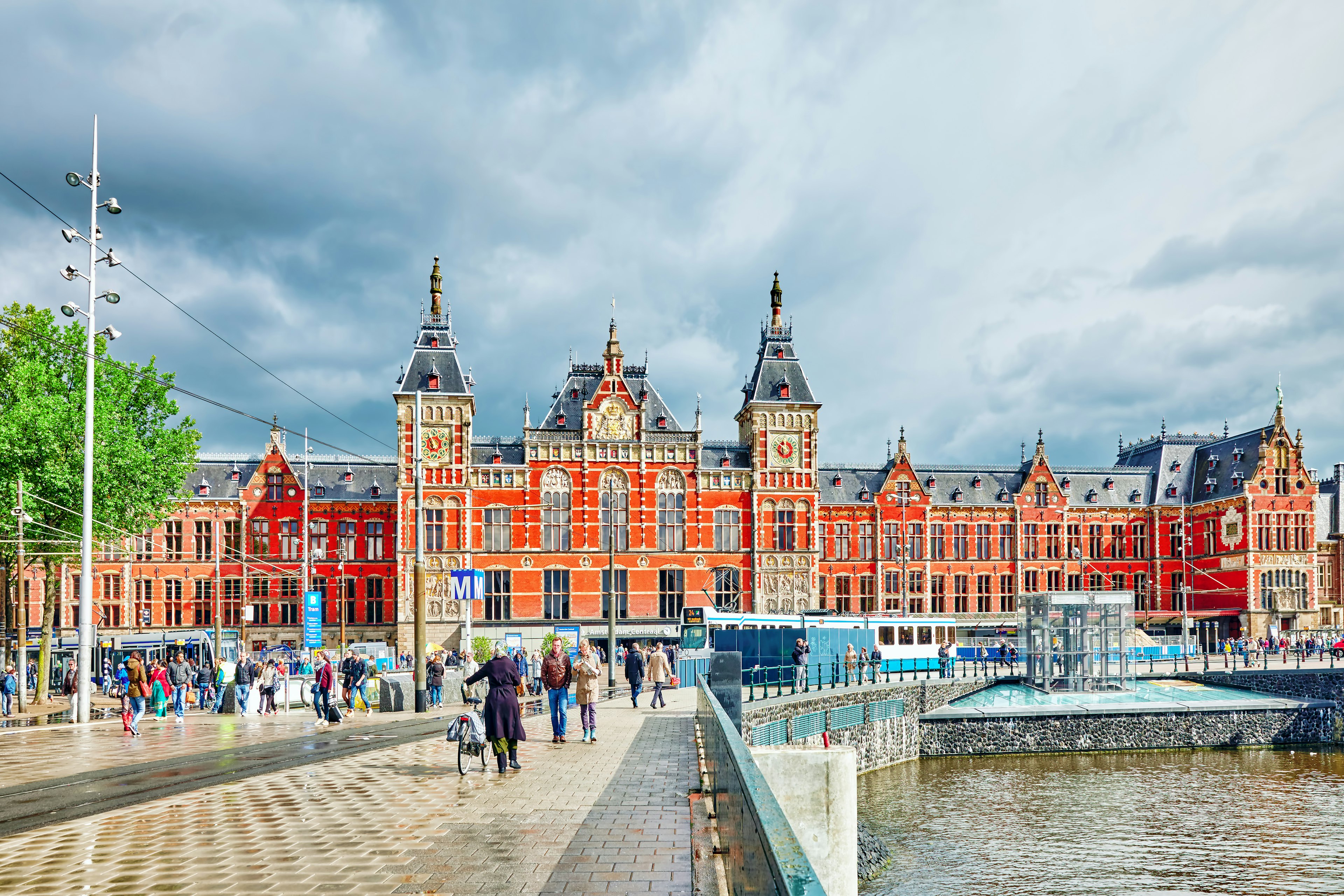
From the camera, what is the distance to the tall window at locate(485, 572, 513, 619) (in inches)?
2174

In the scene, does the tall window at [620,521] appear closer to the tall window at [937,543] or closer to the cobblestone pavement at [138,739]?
the tall window at [937,543]

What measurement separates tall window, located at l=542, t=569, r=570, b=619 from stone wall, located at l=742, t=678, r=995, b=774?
23.0 m

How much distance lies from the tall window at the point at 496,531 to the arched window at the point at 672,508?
8.22m

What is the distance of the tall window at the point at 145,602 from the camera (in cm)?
5788

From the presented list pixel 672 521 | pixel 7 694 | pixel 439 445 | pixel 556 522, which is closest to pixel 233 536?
pixel 439 445

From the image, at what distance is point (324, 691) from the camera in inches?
833

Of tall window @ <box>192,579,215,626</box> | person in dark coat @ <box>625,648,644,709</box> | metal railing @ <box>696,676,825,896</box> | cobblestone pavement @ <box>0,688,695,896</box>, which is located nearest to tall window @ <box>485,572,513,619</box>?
tall window @ <box>192,579,215,626</box>

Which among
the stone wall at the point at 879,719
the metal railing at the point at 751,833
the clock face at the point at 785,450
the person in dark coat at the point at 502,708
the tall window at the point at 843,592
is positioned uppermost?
the clock face at the point at 785,450

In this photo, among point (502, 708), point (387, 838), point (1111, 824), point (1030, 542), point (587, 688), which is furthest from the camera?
point (1030, 542)

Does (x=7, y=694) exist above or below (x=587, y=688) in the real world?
below

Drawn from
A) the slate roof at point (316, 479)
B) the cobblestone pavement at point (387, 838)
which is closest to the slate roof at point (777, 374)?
the slate roof at point (316, 479)

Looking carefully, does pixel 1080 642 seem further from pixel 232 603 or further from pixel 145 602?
pixel 145 602

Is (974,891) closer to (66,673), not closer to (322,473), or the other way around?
(66,673)

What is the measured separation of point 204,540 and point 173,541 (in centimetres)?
169
